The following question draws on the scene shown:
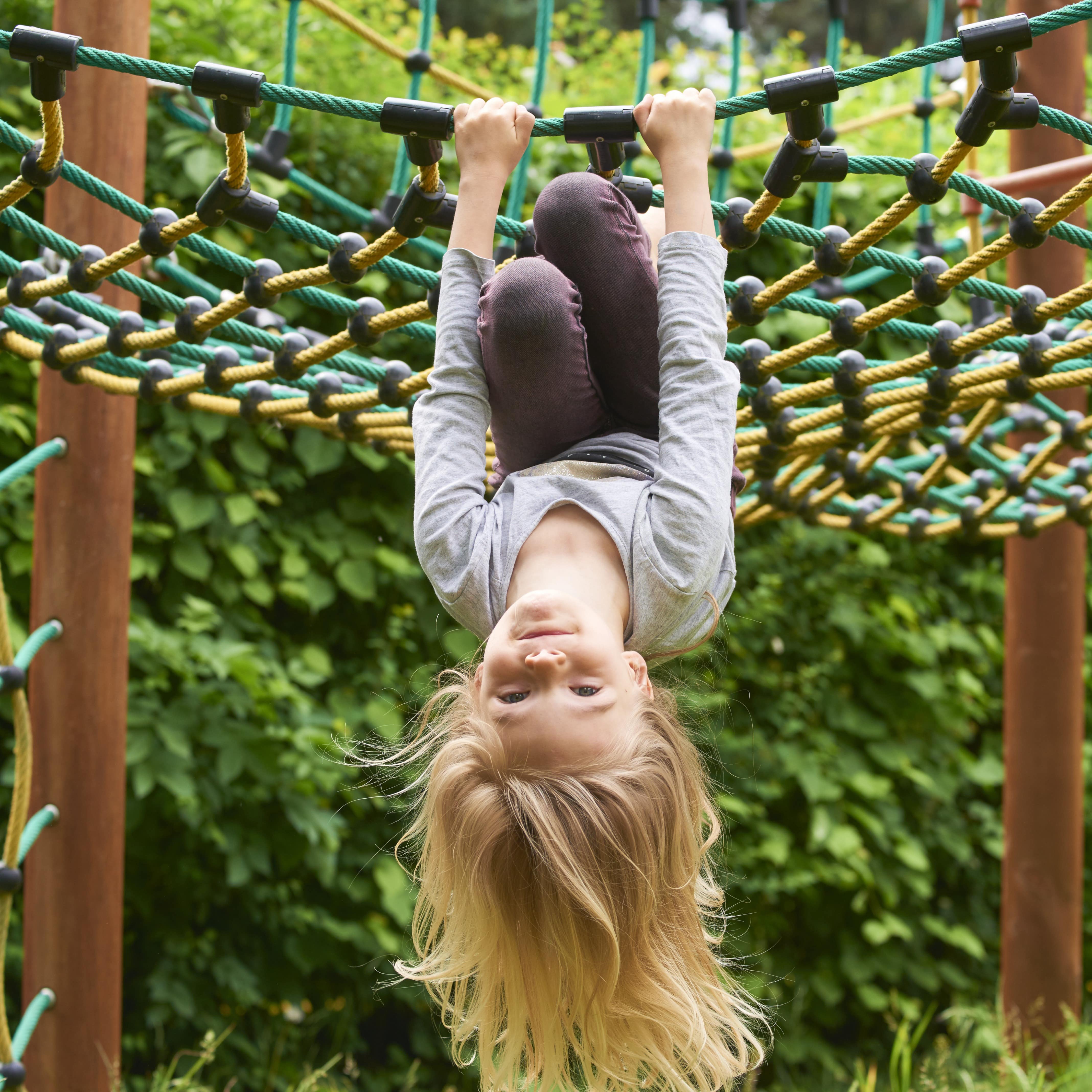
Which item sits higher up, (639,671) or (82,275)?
(82,275)

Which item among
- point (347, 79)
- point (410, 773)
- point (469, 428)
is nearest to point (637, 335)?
point (469, 428)

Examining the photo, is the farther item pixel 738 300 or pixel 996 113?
pixel 738 300

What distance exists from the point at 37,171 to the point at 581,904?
822mm

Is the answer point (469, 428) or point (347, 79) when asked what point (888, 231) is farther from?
point (347, 79)

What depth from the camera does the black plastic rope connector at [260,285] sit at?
1268mm

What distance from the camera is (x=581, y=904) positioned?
109cm

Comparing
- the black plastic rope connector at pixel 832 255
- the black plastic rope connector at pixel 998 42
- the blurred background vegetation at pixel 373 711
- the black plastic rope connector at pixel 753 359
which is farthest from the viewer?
the blurred background vegetation at pixel 373 711

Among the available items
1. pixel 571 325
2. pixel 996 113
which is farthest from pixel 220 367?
pixel 996 113

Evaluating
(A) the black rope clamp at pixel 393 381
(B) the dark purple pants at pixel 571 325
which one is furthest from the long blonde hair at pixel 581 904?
(A) the black rope clamp at pixel 393 381

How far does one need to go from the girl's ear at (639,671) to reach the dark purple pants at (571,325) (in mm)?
192

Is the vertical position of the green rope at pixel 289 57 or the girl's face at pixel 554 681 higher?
the green rope at pixel 289 57

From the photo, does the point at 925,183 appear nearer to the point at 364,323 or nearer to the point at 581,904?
the point at 364,323

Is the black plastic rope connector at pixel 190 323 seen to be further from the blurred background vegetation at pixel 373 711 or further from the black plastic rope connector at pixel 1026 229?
the black plastic rope connector at pixel 1026 229

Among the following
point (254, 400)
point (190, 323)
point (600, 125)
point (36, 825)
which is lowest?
point (36, 825)
